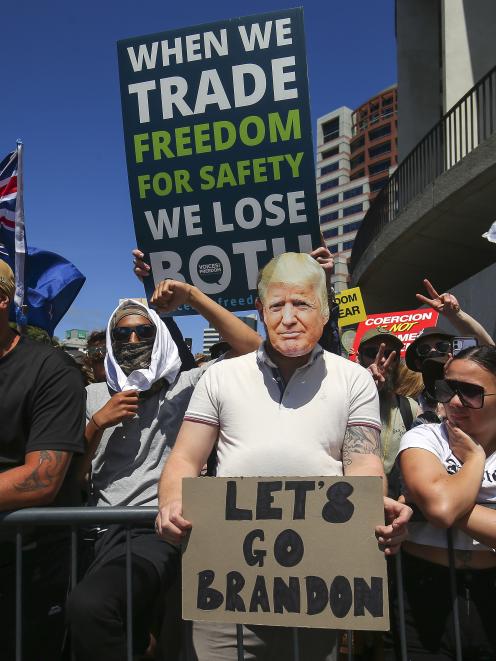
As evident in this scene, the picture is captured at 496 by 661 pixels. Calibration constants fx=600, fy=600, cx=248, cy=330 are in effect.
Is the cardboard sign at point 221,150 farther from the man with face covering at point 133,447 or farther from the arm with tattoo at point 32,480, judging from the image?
the arm with tattoo at point 32,480

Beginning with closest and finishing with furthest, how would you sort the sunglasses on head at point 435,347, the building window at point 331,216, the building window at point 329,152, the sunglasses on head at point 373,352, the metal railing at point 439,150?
the sunglasses on head at point 435,347 → the sunglasses on head at point 373,352 → the metal railing at point 439,150 → the building window at point 331,216 → the building window at point 329,152

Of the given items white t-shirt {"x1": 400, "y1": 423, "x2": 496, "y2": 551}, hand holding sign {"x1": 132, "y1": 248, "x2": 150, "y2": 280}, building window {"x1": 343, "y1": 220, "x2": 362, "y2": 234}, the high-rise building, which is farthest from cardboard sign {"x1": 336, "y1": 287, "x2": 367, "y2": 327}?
building window {"x1": 343, "y1": 220, "x2": 362, "y2": 234}

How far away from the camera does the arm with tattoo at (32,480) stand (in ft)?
7.41

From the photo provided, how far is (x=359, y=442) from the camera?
2.02m

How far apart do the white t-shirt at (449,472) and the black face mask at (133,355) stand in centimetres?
122

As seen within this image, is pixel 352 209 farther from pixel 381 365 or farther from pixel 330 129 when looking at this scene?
pixel 381 365

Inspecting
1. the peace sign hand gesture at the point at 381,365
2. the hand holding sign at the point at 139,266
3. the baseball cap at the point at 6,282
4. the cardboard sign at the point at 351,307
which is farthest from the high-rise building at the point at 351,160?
the baseball cap at the point at 6,282

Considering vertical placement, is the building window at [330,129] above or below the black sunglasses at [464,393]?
above

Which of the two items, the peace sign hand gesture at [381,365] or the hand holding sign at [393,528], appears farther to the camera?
the peace sign hand gesture at [381,365]

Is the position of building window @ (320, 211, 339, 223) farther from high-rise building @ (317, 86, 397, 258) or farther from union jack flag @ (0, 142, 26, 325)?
union jack flag @ (0, 142, 26, 325)

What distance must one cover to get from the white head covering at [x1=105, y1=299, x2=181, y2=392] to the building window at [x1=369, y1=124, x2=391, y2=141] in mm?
141142

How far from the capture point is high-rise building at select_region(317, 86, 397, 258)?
5335 inches

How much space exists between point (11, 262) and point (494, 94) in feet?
31.7

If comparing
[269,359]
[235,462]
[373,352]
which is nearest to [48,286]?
[373,352]
